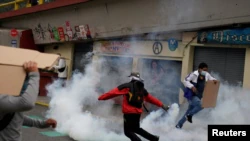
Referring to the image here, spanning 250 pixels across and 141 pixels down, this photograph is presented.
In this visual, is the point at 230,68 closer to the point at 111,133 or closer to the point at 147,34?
the point at 147,34

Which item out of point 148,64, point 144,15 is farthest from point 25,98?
point 148,64

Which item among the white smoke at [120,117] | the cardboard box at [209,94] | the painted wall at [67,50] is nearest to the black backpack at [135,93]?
the white smoke at [120,117]

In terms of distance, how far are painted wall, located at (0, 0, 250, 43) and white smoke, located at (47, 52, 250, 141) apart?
2034mm

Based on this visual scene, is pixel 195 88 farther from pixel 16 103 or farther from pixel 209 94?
pixel 16 103

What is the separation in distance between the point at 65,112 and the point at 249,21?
5.32 meters

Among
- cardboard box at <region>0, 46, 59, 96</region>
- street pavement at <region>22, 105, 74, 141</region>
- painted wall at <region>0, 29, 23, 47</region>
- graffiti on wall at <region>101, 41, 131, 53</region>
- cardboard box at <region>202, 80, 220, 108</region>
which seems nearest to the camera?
cardboard box at <region>0, 46, 59, 96</region>

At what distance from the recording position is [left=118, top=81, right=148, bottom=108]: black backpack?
654cm

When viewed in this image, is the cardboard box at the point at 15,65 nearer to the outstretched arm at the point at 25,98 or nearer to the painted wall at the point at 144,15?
the outstretched arm at the point at 25,98

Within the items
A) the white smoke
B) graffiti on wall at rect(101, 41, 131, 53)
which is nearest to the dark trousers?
the white smoke

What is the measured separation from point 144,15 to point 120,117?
3.80 metres

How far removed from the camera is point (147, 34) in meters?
13.0

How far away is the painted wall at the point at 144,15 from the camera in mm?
10391

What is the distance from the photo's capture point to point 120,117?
11.1 metres

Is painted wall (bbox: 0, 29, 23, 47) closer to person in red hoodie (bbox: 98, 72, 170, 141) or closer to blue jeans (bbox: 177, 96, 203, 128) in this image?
blue jeans (bbox: 177, 96, 203, 128)
